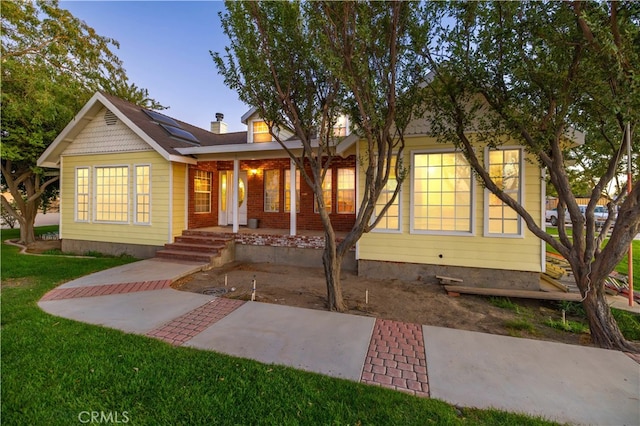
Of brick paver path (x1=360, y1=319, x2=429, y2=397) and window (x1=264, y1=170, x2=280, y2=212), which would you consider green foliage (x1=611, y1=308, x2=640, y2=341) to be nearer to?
brick paver path (x1=360, y1=319, x2=429, y2=397)

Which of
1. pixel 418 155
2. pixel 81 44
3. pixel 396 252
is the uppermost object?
pixel 81 44

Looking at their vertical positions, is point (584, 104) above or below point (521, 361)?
above

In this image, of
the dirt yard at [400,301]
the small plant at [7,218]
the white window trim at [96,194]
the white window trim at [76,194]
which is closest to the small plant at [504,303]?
the dirt yard at [400,301]

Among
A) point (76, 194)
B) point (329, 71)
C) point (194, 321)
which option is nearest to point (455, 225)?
point (329, 71)

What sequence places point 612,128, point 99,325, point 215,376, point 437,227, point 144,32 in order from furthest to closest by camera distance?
1. point 144,32
2. point 437,227
3. point 612,128
4. point 99,325
5. point 215,376

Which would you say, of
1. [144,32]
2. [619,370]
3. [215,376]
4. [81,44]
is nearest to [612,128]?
[619,370]

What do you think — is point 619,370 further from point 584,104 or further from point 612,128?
point 612,128

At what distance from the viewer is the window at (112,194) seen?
970 cm

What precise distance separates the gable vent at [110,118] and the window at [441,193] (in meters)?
9.75

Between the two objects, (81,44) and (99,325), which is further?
(81,44)

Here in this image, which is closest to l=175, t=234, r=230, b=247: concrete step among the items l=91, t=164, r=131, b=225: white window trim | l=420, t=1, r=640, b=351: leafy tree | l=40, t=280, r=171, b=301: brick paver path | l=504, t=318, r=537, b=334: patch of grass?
l=91, t=164, r=131, b=225: white window trim

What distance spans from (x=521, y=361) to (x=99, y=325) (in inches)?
221

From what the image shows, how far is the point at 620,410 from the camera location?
2.55 m

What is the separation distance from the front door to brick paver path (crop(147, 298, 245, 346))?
21.3ft
